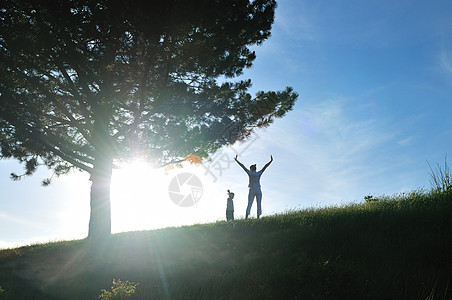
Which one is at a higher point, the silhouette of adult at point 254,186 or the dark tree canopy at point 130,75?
the dark tree canopy at point 130,75

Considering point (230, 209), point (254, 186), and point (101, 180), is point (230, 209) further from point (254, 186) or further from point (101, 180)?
point (101, 180)

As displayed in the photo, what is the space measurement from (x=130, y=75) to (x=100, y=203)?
228 inches

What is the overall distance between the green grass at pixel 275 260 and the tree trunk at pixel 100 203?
43.1 inches

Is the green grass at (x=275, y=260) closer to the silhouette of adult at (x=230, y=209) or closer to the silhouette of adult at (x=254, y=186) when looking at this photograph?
the silhouette of adult at (x=254, y=186)

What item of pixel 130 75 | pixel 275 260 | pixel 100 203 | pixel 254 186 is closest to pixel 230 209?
pixel 254 186

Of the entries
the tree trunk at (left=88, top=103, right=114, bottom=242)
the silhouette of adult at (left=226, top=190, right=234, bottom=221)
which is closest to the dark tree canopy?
the tree trunk at (left=88, top=103, right=114, bottom=242)

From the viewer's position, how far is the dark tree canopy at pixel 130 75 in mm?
10711

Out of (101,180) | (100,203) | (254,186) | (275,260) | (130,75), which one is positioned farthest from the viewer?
(101,180)

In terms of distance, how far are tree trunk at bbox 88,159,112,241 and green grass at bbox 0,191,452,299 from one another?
1.09 m

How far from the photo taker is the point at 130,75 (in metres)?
12.8

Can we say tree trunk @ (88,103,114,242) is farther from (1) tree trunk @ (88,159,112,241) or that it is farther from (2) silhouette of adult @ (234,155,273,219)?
(2) silhouette of adult @ (234,155,273,219)

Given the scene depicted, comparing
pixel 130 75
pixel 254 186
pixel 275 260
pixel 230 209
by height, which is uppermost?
pixel 130 75

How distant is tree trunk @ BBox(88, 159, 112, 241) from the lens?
13289 millimetres

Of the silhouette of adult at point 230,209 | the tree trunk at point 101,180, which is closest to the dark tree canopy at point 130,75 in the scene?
the tree trunk at point 101,180
